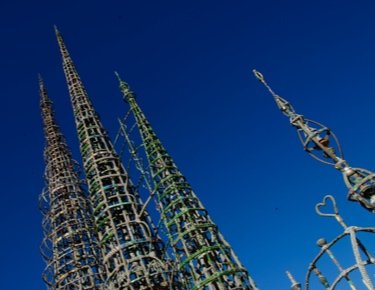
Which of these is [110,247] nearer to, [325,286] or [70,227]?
[70,227]

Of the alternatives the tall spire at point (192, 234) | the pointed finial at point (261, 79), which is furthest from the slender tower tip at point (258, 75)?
the tall spire at point (192, 234)

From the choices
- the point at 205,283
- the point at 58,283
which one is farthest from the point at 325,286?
the point at 58,283

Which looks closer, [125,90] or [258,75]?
[258,75]

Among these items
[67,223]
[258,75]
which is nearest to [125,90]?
[67,223]

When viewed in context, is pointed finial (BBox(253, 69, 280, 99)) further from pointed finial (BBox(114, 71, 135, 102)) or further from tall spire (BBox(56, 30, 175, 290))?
pointed finial (BBox(114, 71, 135, 102))

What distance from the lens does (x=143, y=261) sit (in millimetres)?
23656

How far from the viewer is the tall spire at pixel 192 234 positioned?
2111 cm

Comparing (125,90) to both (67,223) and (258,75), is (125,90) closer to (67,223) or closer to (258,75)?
(67,223)

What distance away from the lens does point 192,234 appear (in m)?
24.0

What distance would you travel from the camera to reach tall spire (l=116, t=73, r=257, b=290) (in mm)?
21109

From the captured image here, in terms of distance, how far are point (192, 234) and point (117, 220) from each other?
611 cm

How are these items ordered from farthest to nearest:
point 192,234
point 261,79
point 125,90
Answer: point 125,90 < point 192,234 < point 261,79

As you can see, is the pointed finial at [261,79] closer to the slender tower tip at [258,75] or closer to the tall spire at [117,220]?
the slender tower tip at [258,75]

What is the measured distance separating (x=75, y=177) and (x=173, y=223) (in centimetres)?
1861
